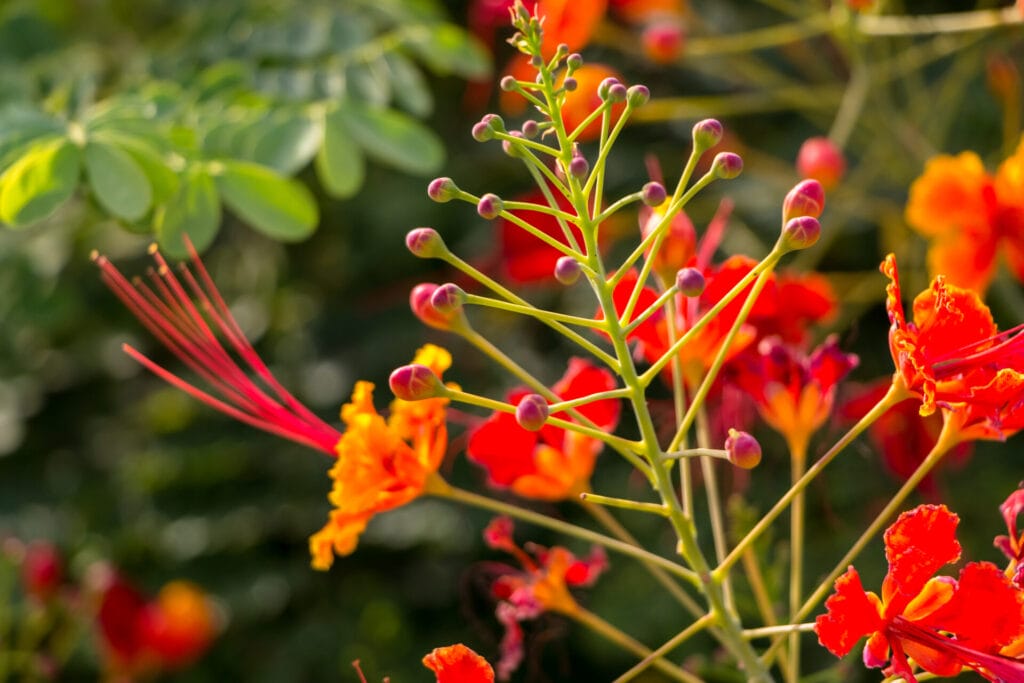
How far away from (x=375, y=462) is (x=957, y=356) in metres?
0.53

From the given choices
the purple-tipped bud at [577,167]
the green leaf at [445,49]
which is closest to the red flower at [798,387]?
the purple-tipped bud at [577,167]

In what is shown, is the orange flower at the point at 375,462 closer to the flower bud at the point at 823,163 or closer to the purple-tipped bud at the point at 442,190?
the purple-tipped bud at the point at 442,190

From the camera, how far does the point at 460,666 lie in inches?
38.4

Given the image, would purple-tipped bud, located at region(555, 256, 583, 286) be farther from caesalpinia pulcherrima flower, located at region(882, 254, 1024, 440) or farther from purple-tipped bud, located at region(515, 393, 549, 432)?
caesalpinia pulcherrima flower, located at region(882, 254, 1024, 440)

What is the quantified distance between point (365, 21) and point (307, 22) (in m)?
0.10

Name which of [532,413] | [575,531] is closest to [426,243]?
[532,413]

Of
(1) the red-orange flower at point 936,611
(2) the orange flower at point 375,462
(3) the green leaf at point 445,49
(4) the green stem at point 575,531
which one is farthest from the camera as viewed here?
(3) the green leaf at point 445,49

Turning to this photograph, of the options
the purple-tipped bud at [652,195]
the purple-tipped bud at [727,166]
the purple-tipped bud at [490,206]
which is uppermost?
the purple-tipped bud at [727,166]

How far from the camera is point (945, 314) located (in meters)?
1.03

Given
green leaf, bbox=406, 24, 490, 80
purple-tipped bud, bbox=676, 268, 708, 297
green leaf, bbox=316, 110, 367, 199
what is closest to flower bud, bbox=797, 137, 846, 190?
green leaf, bbox=406, 24, 490, 80

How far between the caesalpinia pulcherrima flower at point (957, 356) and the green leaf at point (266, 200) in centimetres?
80

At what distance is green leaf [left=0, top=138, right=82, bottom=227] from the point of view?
1380mm

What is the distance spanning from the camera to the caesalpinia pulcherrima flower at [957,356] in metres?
1.00

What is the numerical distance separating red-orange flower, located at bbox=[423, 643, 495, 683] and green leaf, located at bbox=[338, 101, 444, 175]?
89 centimetres
